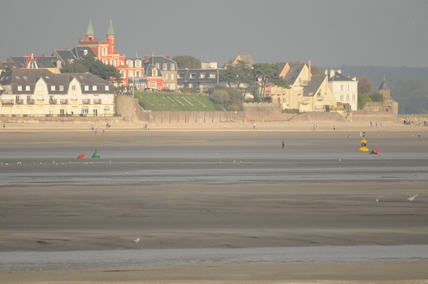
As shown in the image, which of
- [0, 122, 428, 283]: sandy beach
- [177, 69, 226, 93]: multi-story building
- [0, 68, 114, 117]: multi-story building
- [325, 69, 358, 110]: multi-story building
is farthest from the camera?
[177, 69, 226, 93]: multi-story building

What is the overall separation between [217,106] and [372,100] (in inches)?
1172

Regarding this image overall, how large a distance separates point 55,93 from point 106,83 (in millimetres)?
5965

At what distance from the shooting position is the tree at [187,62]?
390 feet

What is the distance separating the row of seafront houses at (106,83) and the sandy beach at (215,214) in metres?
51.0

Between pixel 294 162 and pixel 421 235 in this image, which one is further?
pixel 294 162

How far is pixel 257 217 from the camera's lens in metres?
12.9

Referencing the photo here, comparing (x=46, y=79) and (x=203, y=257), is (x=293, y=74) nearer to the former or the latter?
(x=46, y=79)

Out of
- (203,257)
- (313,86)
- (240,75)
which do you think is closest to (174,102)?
(240,75)

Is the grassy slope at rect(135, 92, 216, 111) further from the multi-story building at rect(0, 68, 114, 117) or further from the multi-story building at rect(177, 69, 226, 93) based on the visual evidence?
the multi-story building at rect(177, 69, 226, 93)

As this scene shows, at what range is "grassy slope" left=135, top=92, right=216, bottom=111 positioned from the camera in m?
79.1

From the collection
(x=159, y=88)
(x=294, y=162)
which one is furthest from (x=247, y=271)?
(x=159, y=88)

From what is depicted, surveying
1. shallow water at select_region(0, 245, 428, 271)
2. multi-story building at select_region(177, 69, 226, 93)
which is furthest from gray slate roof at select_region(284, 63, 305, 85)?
shallow water at select_region(0, 245, 428, 271)

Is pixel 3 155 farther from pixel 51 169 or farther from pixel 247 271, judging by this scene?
pixel 247 271

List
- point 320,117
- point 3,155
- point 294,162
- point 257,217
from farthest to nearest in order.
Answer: point 320,117
point 3,155
point 294,162
point 257,217
